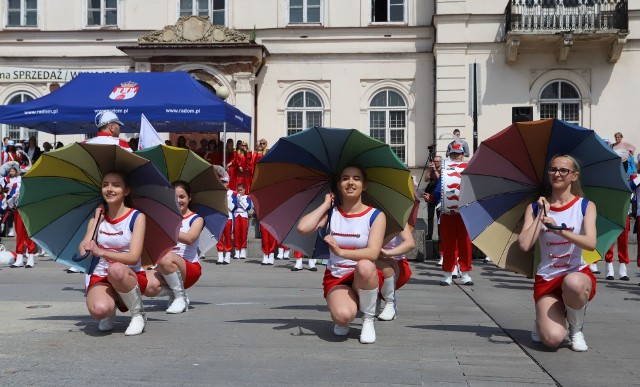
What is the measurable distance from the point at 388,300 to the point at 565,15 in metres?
20.9

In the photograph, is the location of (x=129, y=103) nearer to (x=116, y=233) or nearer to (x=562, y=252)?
(x=116, y=233)

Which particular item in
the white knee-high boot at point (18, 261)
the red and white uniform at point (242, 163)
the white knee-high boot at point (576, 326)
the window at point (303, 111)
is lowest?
the white knee-high boot at point (18, 261)

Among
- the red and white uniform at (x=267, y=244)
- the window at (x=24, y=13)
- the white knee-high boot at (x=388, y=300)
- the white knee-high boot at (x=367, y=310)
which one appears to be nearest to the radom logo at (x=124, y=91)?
the red and white uniform at (x=267, y=244)

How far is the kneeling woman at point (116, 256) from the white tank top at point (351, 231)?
165 cm

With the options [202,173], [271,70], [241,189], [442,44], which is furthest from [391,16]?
[202,173]

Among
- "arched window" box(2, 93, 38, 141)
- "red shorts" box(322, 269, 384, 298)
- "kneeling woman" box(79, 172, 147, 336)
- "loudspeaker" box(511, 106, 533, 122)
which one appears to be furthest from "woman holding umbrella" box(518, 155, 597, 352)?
"arched window" box(2, 93, 38, 141)

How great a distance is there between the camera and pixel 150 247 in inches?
328

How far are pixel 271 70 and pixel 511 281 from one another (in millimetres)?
16965

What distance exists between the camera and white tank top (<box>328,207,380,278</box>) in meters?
7.82

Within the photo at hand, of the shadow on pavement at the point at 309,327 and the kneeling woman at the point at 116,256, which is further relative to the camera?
the shadow on pavement at the point at 309,327

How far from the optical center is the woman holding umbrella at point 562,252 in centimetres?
734

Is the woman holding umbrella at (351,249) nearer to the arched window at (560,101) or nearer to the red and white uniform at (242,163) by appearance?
the red and white uniform at (242,163)

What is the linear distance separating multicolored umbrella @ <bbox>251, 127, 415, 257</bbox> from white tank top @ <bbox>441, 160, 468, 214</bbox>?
5.40 m

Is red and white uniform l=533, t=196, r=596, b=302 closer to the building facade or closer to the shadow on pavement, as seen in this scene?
the shadow on pavement
